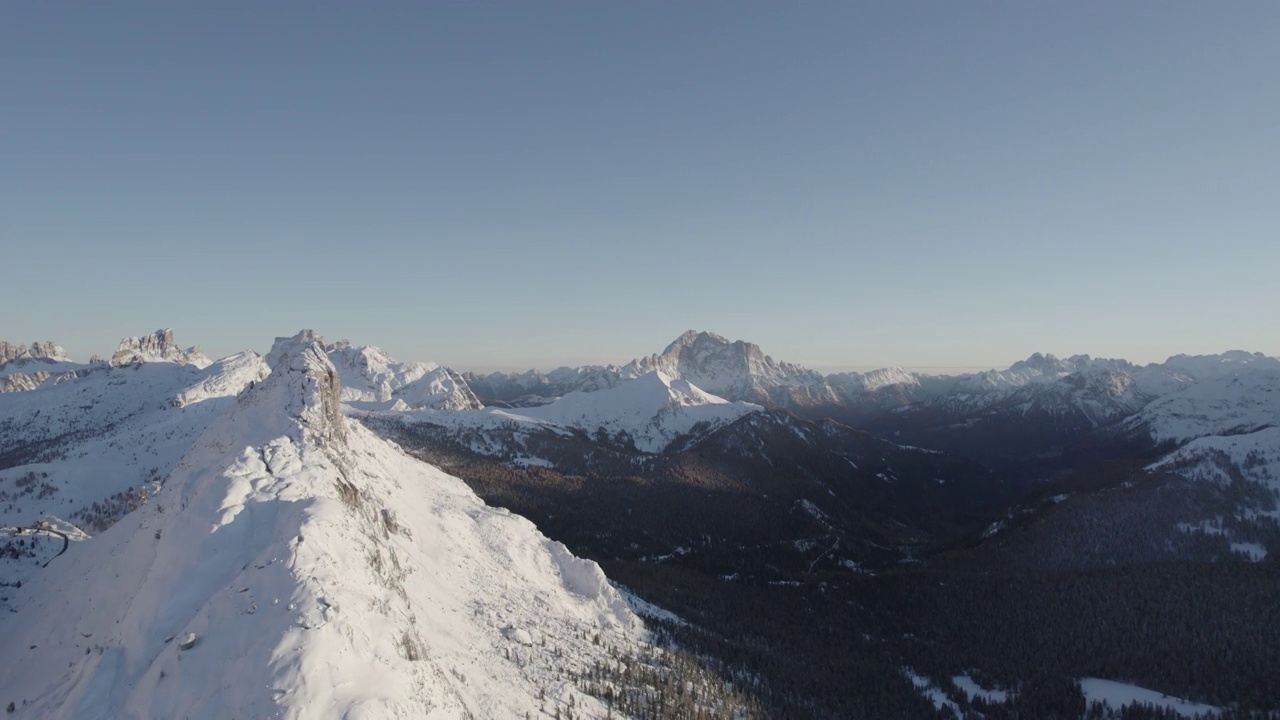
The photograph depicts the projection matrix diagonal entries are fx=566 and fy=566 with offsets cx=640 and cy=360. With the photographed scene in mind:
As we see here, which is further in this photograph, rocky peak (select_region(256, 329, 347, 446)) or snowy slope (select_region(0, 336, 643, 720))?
rocky peak (select_region(256, 329, 347, 446))

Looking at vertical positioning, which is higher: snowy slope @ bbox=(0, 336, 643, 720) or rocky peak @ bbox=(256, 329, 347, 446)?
rocky peak @ bbox=(256, 329, 347, 446)

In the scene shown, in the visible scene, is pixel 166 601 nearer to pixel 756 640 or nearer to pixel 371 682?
pixel 371 682

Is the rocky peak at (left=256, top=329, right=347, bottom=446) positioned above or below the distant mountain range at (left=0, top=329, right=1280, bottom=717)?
above

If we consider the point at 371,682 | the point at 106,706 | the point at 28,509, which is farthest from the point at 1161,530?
the point at 28,509

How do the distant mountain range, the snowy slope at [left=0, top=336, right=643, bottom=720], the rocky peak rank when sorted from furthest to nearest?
1. the rocky peak
2. the distant mountain range
3. the snowy slope at [left=0, top=336, right=643, bottom=720]

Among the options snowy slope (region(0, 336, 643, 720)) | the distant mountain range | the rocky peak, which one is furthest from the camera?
the rocky peak

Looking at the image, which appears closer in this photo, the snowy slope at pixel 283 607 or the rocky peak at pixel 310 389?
the snowy slope at pixel 283 607

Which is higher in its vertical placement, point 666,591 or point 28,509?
point 28,509

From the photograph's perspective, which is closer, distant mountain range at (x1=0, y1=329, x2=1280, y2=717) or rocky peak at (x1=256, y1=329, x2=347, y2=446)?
distant mountain range at (x1=0, y1=329, x2=1280, y2=717)
